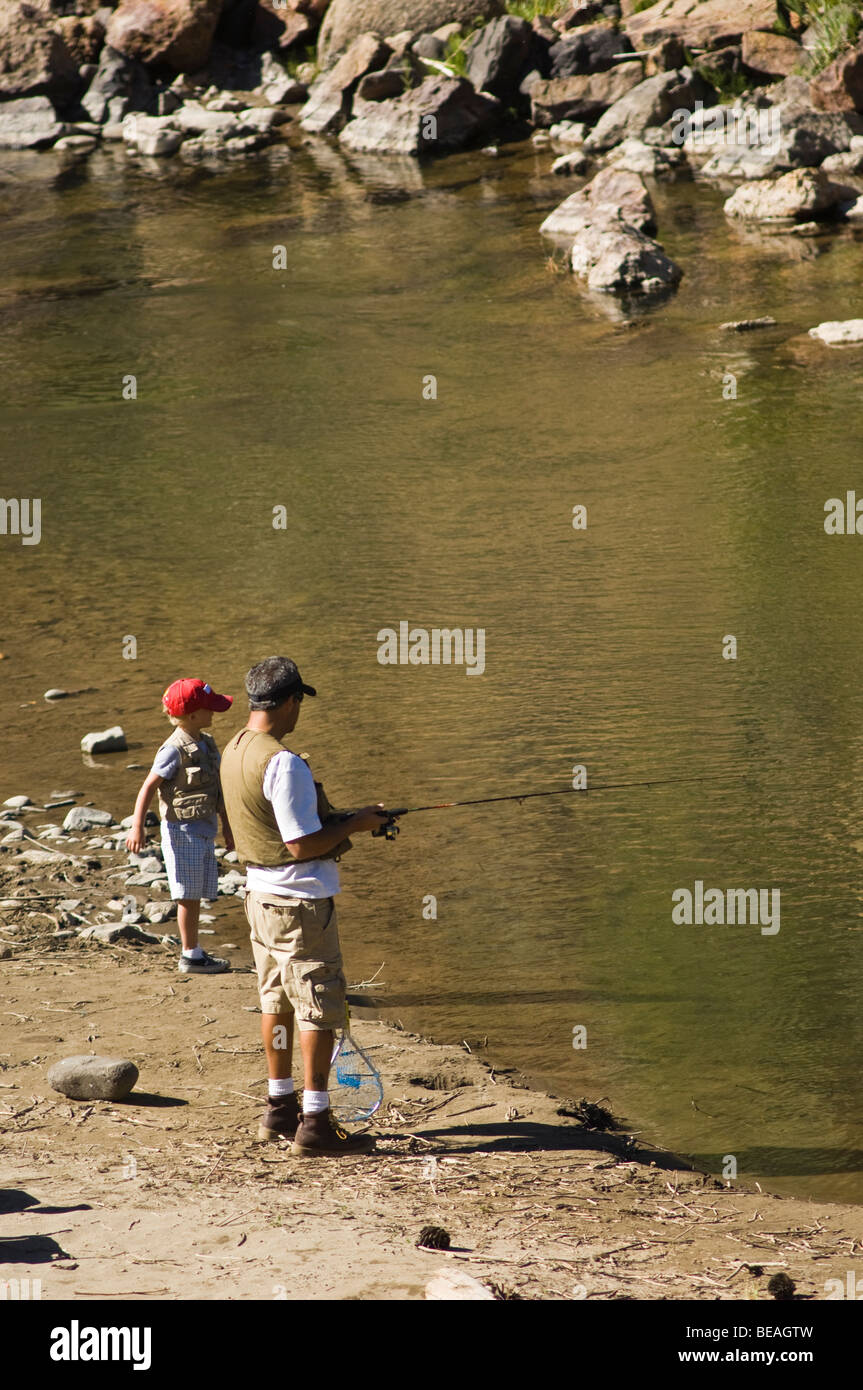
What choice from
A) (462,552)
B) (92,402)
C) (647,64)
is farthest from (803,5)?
(462,552)

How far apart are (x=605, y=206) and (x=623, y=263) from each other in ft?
7.50

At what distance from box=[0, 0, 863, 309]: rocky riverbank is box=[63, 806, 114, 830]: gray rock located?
12.1 meters

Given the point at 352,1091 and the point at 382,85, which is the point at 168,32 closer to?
the point at 382,85

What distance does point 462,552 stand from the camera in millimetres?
11883

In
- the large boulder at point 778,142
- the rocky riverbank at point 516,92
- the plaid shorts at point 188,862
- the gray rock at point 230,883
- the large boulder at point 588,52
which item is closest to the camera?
the plaid shorts at point 188,862

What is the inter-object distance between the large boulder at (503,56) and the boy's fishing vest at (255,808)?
25.8 metres

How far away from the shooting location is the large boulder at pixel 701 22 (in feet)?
89.1

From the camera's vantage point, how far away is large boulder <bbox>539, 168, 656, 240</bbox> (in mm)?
20156

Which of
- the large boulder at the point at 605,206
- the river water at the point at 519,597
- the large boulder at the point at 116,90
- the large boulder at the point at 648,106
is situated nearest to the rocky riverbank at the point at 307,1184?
the river water at the point at 519,597

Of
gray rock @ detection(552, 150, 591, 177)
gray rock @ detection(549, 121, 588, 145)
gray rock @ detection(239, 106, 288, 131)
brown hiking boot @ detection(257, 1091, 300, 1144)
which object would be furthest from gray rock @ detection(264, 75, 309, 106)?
brown hiking boot @ detection(257, 1091, 300, 1144)

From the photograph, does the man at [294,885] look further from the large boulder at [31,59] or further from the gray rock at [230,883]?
the large boulder at [31,59]

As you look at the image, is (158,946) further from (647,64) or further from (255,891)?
(647,64)

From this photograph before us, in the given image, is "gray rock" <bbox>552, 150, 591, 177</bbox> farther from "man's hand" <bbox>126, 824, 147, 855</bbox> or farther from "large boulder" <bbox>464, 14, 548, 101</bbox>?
"man's hand" <bbox>126, 824, 147, 855</bbox>

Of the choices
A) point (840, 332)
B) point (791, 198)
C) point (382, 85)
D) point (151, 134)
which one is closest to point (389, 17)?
point (382, 85)
